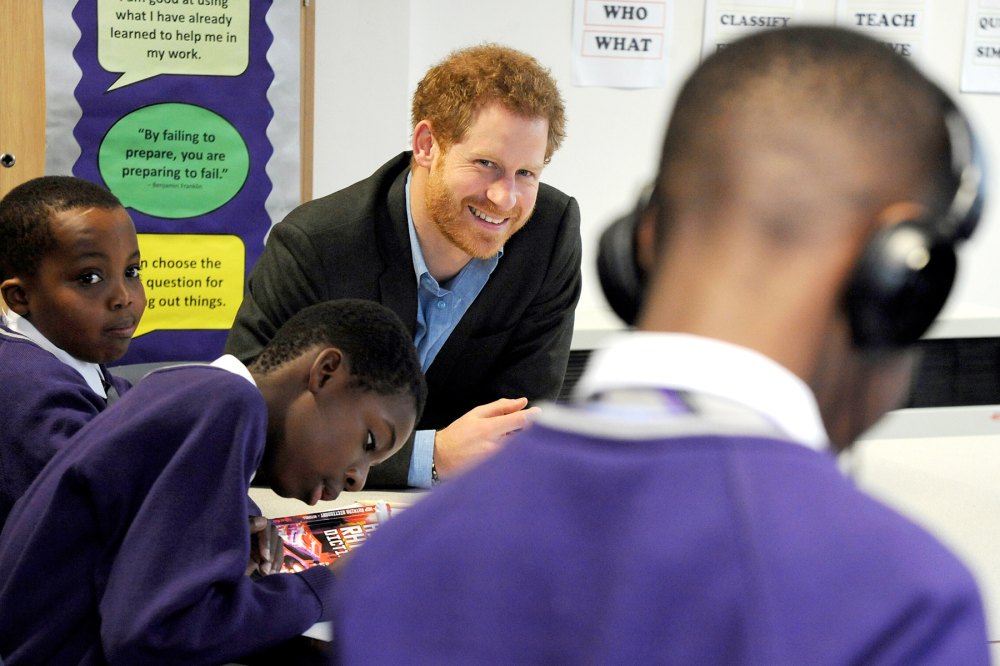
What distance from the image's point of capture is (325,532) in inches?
58.9

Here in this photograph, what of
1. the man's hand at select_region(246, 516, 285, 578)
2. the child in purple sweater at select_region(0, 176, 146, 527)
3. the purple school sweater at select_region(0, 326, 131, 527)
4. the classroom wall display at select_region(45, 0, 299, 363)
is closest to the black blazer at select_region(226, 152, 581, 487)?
the child in purple sweater at select_region(0, 176, 146, 527)

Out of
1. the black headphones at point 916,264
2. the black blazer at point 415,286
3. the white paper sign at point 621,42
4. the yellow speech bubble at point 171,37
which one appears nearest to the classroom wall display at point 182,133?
the yellow speech bubble at point 171,37

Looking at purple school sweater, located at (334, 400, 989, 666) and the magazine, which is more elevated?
purple school sweater, located at (334, 400, 989, 666)

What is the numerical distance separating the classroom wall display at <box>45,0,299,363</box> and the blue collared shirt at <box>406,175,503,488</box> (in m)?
1.00

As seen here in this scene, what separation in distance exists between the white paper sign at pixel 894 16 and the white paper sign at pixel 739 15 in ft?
0.58

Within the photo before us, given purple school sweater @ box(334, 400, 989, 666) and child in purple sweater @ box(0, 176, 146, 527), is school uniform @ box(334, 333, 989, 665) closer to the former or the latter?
purple school sweater @ box(334, 400, 989, 666)

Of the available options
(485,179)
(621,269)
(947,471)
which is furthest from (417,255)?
(621,269)

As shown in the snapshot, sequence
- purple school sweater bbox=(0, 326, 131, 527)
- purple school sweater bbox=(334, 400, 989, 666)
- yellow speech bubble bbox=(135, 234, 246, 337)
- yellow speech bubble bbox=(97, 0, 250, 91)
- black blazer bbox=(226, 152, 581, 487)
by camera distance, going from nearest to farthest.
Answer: purple school sweater bbox=(334, 400, 989, 666) < purple school sweater bbox=(0, 326, 131, 527) < black blazer bbox=(226, 152, 581, 487) < yellow speech bubble bbox=(97, 0, 250, 91) < yellow speech bubble bbox=(135, 234, 246, 337)

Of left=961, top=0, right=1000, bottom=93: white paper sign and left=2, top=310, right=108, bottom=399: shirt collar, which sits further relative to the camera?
left=961, top=0, right=1000, bottom=93: white paper sign

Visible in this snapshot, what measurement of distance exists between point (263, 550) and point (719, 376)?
1.03 m

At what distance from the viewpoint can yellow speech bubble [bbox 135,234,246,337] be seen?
2832 mm

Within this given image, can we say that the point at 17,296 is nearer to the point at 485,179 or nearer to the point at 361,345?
the point at 361,345

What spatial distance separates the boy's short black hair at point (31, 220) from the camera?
5.47 feet

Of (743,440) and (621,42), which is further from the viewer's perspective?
(621,42)
